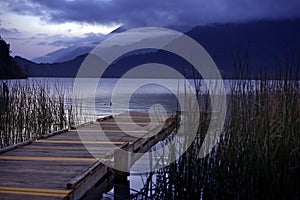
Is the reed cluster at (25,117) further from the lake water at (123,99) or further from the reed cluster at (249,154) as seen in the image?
the reed cluster at (249,154)

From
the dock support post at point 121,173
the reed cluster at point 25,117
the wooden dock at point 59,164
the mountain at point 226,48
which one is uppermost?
the mountain at point 226,48

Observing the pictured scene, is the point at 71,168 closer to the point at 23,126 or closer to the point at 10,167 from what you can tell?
the point at 10,167

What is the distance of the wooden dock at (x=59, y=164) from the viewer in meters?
2.58

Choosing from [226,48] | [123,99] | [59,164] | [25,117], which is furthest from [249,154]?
[123,99]

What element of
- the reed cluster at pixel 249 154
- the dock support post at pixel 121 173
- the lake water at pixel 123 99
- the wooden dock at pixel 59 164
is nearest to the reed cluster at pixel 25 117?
the wooden dock at pixel 59 164

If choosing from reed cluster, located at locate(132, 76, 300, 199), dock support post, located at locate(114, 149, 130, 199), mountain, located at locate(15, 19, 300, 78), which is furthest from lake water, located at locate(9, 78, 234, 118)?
dock support post, located at locate(114, 149, 130, 199)

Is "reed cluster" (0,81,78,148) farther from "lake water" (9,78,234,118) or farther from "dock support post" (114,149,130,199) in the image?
"dock support post" (114,149,130,199)

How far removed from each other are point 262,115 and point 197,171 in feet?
2.17

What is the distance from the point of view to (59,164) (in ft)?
10.7

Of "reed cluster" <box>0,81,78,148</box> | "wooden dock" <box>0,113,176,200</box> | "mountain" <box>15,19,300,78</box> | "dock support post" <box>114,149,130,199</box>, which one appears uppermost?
"mountain" <box>15,19,300,78</box>

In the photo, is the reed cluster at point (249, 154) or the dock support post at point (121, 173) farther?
the dock support post at point (121, 173)

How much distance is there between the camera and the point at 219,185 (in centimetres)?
284

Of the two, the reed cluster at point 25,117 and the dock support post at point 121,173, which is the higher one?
the reed cluster at point 25,117

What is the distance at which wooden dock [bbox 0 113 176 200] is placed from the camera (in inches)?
102
